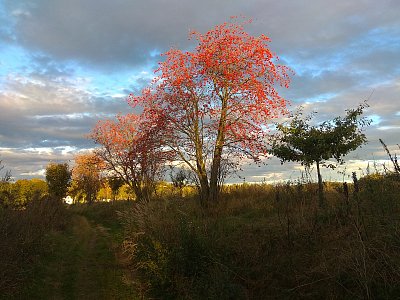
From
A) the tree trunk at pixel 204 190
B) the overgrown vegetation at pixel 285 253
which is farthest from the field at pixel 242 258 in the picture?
the tree trunk at pixel 204 190

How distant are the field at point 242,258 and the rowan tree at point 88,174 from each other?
2575 cm

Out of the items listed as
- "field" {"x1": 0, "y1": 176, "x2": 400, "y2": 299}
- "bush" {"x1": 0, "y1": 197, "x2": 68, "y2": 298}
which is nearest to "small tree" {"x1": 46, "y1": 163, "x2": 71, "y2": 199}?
"bush" {"x1": 0, "y1": 197, "x2": 68, "y2": 298}

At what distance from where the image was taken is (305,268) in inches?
256

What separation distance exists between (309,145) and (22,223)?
11.2 metres

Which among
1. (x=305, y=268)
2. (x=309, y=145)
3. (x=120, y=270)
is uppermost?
(x=309, y=145)

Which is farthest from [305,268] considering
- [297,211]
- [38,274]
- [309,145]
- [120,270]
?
[309,145]

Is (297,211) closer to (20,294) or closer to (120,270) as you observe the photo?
(120,270)

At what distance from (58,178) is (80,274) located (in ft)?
135

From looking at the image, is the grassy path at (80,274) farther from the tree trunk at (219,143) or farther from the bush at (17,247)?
the tree trunk at (219,143)

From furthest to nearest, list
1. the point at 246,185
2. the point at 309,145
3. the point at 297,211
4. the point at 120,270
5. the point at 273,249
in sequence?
the point at 246,185 → the point at 309,145 → the point at 120,270 → the point at 297,211 → the point at 273,249

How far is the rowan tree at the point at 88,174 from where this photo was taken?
37500mm

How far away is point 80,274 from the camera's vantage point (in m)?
10.2

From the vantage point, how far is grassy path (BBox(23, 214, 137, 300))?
8.37 meters

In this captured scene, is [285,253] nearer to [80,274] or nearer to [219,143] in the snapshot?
[80,274]
